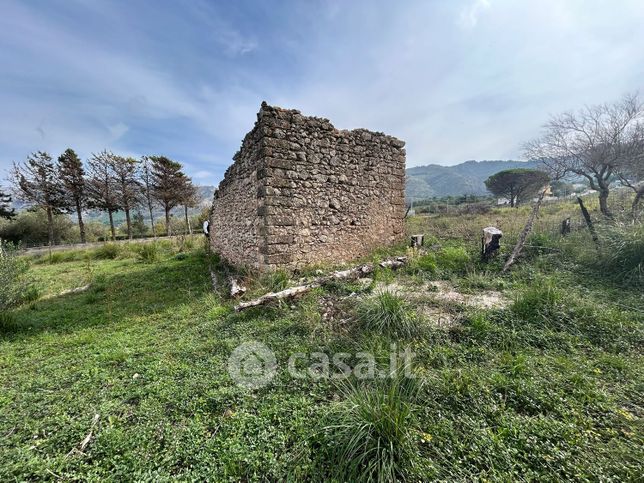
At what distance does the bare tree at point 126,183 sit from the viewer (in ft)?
81.1

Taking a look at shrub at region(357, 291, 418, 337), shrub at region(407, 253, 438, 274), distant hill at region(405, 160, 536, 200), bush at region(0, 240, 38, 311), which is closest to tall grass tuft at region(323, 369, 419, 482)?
shrub at region(357, 291, 418, 337)

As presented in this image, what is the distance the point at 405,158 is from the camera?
8.51 m

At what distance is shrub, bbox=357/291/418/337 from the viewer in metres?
3.21

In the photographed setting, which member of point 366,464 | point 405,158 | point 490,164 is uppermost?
point 490,164

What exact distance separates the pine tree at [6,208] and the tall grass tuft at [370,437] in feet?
112

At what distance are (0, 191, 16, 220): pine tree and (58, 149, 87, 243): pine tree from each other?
4.42 metres

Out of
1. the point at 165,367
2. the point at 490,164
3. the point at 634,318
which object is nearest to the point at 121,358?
the point at 165,367

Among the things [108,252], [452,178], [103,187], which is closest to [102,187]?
[103,187]

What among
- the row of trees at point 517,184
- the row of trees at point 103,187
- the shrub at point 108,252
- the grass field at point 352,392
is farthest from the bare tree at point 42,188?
the row of trees at point 517,184

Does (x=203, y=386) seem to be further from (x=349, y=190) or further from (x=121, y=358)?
(x=349, y=190)

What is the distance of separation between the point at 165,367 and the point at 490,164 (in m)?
195

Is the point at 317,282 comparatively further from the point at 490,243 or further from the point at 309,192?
the point at 490,243

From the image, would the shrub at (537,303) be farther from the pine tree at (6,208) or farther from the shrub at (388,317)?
the pine tree at (6,208)

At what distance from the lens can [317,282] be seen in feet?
16.5
